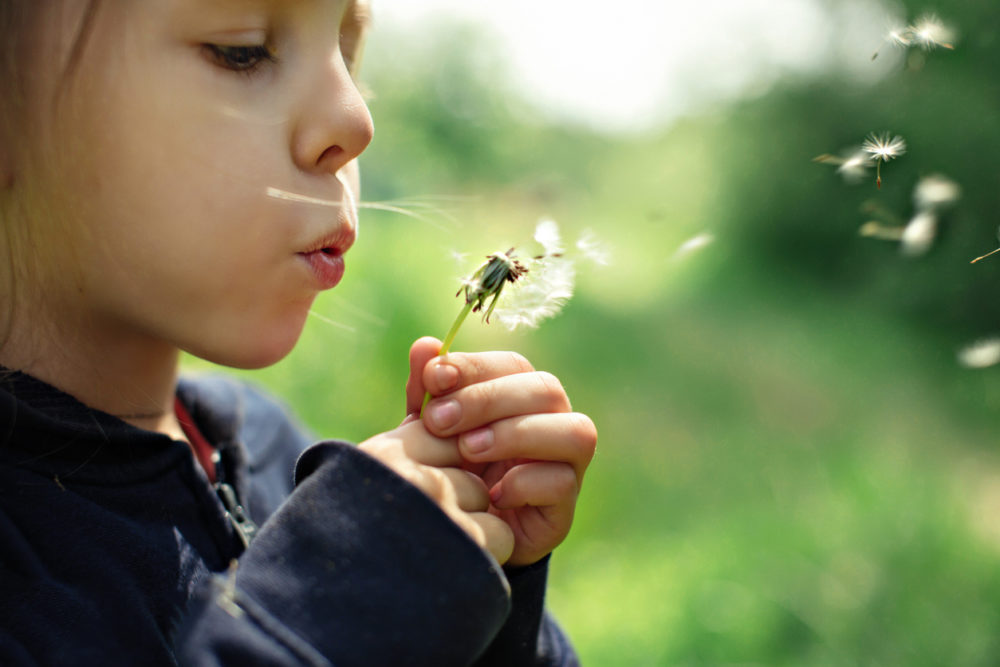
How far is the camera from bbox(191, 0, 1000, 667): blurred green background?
6.59 feet

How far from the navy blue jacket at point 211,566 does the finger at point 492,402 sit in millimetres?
91

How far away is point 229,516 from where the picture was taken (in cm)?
106

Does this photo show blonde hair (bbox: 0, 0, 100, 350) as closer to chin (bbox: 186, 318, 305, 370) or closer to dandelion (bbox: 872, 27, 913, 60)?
chin (bbox: 186, 318, 305, 370)

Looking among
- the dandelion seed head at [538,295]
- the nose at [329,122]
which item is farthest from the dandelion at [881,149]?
the nose at [329,122]

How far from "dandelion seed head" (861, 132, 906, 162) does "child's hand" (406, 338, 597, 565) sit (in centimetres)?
44

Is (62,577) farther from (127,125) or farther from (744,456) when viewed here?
(744,456)

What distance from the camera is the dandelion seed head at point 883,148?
86cm

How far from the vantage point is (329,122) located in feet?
2.84

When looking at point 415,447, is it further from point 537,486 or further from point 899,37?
point 899,37

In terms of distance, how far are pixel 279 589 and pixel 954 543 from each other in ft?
6.85

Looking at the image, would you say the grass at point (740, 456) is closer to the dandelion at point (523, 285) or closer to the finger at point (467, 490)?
the dandelion at point (523, 285)

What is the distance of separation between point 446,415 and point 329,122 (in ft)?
1.14

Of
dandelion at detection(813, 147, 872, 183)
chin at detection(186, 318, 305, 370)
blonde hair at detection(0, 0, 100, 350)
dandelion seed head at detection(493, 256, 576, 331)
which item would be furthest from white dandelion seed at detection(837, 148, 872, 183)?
blonde hair at detection(0, 0, 100, 350)

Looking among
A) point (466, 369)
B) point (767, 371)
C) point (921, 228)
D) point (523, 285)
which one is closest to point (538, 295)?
point (523, 285)
